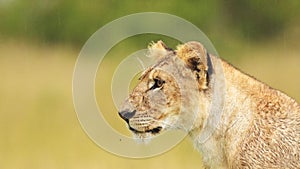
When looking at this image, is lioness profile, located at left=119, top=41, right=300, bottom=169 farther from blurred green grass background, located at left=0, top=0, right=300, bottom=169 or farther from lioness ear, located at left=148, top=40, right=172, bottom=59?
blurred green grass background, located at left=0, top=0, right=300, bottom=169

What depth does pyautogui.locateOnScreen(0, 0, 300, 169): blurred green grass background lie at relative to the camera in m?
9.30

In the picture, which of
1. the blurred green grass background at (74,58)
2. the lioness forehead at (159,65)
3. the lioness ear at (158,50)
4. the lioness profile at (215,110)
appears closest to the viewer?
the lioness profile at (215,110)

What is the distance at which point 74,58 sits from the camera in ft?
44.8

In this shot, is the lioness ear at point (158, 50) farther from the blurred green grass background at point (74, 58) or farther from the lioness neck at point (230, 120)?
the blurred green grass background at point (74, 58)

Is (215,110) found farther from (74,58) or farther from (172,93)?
(74,58)

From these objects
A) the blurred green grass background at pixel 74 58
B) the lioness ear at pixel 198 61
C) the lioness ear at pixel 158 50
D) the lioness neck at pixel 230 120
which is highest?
the blurred green grass background at pixel 74 58

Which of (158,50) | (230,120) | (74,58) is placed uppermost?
(74,58)

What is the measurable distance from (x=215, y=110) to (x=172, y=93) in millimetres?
184

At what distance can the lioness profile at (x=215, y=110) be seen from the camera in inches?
181

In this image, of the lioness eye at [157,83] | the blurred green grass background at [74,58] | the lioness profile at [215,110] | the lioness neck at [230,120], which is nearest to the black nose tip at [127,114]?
the lioness profile at [215,110]

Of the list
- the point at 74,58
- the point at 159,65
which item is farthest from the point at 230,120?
the point at 74,58

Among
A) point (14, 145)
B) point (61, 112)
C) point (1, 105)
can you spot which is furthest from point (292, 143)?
point (1, 105)

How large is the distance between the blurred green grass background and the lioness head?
360 cm

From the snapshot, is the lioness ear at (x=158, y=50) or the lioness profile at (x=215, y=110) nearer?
the lioness profile at (x=215, y=110)
